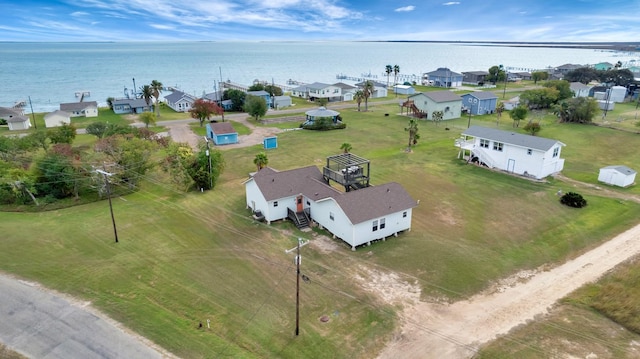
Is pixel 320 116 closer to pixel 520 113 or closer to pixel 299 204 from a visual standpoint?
pixel 520 113

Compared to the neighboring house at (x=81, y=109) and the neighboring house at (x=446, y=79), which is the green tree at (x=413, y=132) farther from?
the neighboring house at (x=446, y=79)

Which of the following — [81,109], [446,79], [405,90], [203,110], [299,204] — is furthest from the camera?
[446,79]

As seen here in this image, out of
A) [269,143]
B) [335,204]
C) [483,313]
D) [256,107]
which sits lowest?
[483,313]

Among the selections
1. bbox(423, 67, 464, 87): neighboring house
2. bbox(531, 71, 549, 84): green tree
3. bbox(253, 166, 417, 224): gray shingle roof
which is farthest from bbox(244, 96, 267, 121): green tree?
bbox(531, 71, 549, 84): green tree

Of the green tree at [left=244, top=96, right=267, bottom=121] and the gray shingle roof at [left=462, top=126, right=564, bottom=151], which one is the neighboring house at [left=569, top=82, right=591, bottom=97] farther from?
the green tree at [left=244, top=96, right=267, bottom=121]

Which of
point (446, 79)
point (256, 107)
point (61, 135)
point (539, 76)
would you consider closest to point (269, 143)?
point (256, 107)
